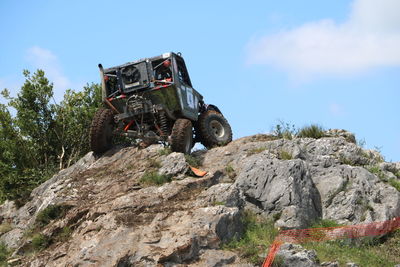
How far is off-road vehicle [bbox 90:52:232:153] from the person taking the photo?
61.2 feet

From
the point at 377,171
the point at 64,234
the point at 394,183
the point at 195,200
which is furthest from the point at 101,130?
the point at 394,183

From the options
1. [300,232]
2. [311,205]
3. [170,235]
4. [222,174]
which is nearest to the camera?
[170,235]

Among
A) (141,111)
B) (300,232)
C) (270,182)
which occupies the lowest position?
(300,232)

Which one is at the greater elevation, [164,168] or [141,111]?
[141,111]

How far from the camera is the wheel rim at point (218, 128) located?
2031 cm

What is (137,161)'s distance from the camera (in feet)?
59.5

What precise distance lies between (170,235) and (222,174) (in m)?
4.04

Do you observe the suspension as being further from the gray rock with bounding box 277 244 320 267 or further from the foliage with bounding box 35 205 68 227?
the gray rock with bounding box 277 244 320 267

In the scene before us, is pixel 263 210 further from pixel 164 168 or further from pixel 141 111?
pixel 141 111

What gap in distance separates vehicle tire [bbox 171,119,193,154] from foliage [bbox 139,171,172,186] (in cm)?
156

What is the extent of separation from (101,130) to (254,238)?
6.45 metres

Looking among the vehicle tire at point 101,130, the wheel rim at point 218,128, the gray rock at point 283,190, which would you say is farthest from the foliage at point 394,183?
the vehicle tire at point 101,130

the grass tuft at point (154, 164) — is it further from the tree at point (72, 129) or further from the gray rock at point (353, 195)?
the tree at point (72, 129)

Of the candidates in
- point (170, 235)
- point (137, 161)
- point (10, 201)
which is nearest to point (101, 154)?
point (137, 161)
